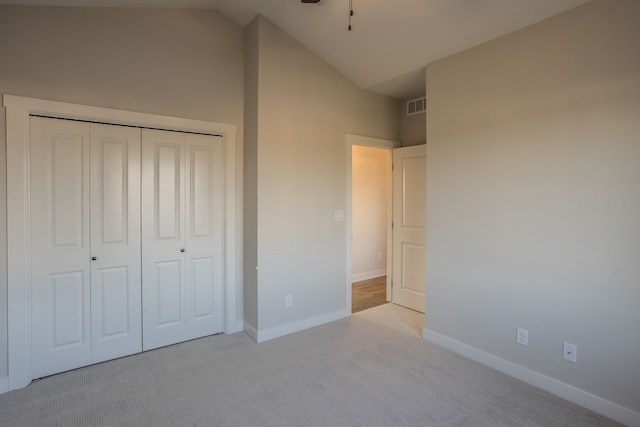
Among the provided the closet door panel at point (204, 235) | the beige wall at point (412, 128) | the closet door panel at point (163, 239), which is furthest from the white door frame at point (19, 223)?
the beige wall at point (412, 128)

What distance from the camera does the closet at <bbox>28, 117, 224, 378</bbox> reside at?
2463 mm

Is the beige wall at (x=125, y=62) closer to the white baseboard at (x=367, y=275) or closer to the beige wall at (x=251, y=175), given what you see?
the beige wall at (x=251, y=175)

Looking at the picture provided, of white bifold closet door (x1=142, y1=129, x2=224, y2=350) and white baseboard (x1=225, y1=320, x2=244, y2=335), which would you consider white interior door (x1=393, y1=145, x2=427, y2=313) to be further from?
white bifold closet door (x1=142, y1=129, x2=224, y2=350)

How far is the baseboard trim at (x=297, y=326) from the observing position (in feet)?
10.4

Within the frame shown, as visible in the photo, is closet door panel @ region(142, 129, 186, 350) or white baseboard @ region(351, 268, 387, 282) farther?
white baseboard @ region(351, 268, 387, 282)

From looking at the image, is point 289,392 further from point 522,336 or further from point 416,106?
point 416,106

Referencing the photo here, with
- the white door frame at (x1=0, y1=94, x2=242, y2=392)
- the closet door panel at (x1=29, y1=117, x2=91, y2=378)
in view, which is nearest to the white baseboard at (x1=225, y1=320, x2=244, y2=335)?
the closet door panel at (x1=29, y1=117, x2=91, y2=378)

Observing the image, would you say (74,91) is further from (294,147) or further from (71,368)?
(71,368)

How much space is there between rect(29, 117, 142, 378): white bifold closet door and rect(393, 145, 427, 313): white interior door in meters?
2.95

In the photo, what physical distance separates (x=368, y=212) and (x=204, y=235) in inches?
126

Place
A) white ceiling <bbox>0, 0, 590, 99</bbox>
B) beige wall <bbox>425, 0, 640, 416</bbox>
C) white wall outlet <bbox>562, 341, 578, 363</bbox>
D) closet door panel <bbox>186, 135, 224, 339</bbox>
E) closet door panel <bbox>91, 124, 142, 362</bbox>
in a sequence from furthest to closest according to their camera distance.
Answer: closet door panel <bbox>186, 135, 224, 339</bbox> → closet door panel <bbox>91, 124, 142, 362</bbox> → white ceiling <bbox>0, 0, 590, 99</bbox> → white wall outlet <bbox>562, 341, 578, 363</bbox> → beige wall <bbox>425, 0, 640, 416</bbox>

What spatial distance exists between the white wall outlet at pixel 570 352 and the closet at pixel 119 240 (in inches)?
115

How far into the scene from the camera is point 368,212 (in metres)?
5.71

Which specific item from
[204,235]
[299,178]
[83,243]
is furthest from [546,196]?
[83,243]
